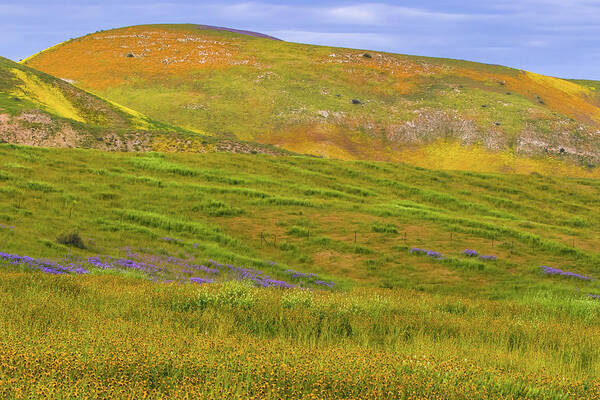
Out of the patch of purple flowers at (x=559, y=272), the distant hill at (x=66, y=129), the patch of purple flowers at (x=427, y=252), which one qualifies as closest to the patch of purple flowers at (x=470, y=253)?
the patch of purple flowers at (x=427, y=252)

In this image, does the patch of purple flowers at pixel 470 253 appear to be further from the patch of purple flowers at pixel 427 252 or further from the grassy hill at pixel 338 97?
the grassy hill at pixel 338 97

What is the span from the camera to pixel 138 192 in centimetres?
2612

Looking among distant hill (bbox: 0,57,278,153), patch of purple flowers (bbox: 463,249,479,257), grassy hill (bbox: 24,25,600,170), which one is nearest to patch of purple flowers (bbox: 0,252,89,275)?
patch of purple flowers (bbox: 463,249,479,257)

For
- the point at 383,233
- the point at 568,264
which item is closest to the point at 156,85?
the point at 383,233

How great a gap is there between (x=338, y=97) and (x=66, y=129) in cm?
5072

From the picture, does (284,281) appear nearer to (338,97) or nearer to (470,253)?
(470,253)

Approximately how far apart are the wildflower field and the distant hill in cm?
954

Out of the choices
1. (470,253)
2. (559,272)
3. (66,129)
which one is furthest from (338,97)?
(559,272)

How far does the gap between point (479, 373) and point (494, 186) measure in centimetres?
3632

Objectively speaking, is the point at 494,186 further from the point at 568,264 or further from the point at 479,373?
the point at 479,373

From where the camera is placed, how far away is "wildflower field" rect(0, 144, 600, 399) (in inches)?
234

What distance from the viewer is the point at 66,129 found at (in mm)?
44938

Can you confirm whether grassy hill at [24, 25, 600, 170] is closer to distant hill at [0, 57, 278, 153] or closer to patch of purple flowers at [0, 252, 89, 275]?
distant hill at [0, 57, 278, 153]

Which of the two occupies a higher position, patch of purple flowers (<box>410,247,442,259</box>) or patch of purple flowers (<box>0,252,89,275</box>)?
patch of purple flowers (<box>0,252,89,275</box>)
